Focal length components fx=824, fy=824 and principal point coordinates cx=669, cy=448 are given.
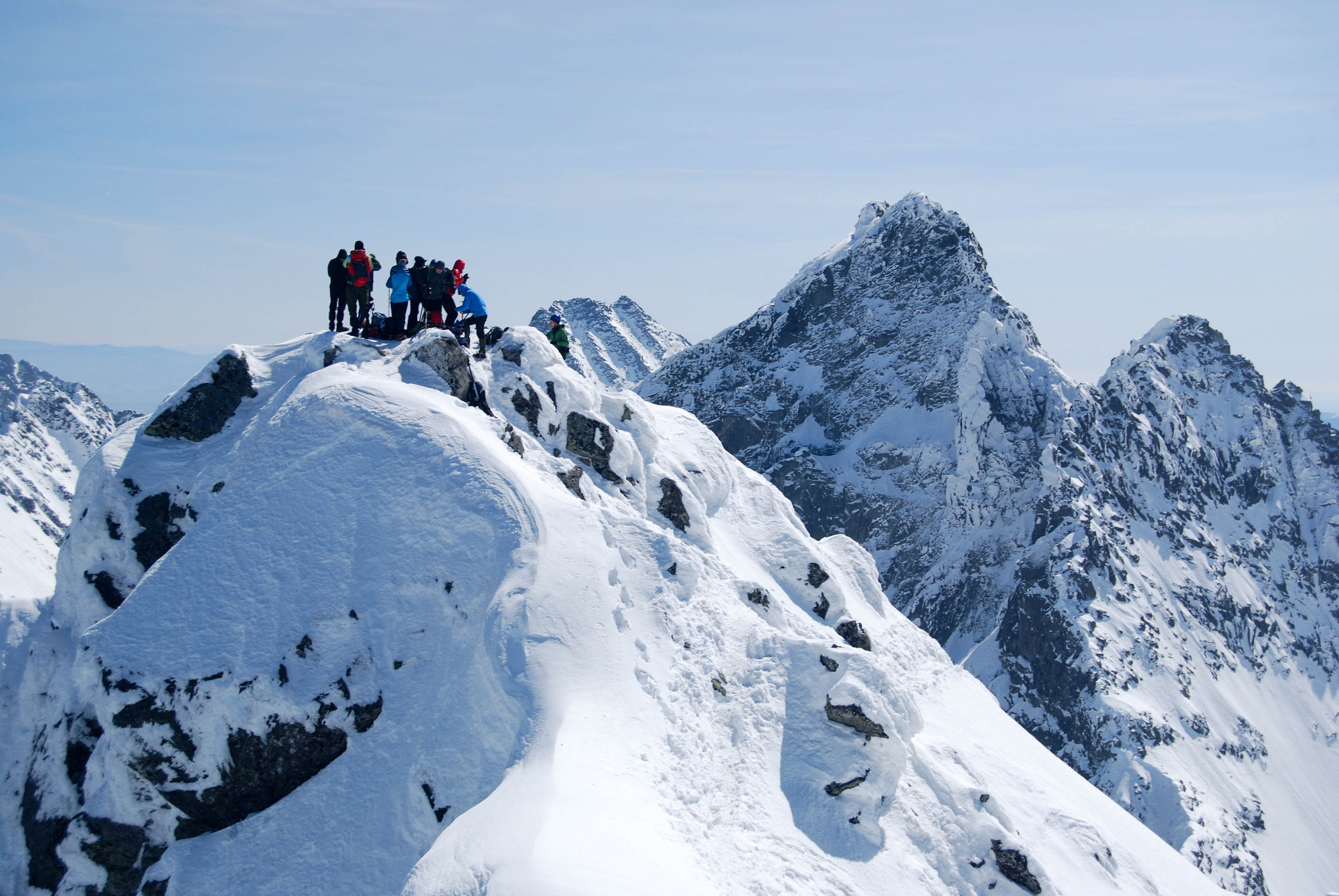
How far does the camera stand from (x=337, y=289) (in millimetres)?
30953

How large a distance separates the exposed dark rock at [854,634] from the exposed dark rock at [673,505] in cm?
879

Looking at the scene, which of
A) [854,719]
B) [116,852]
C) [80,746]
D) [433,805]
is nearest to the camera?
[433,805]

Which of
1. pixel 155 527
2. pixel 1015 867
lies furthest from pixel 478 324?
pixel 1015 867

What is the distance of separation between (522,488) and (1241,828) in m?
135

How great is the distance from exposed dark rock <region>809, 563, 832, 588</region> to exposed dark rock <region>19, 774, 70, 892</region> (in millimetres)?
27106

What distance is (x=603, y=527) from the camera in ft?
86.2

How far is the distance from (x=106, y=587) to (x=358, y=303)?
1266cm

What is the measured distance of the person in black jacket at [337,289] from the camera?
30406 millimetres

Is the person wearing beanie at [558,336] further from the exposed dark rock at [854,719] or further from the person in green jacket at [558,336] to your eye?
the exposed dark rock at [854,719]

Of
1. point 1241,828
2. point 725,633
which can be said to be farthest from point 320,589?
point 1241,828

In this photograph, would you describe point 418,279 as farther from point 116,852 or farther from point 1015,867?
point 1015,867

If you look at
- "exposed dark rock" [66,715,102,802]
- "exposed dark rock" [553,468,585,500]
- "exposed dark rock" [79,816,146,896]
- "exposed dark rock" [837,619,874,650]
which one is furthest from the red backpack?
"exposed dark rock" [837,619,874,650]

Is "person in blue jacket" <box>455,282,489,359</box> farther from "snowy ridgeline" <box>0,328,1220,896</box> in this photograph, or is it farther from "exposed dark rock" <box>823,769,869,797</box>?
"exposed dark rock" <box>823,769,869,797</box>

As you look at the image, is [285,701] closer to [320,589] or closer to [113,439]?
[320,589]
